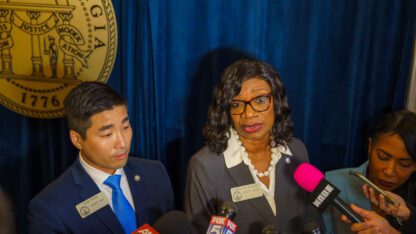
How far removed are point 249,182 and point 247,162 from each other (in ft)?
0.28

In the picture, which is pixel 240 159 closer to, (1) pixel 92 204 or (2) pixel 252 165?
(2) pixel 252 165

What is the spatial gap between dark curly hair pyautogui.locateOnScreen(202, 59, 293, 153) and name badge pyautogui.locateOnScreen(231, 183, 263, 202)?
0.18 meters

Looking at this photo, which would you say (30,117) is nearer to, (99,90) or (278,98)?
(99,90)

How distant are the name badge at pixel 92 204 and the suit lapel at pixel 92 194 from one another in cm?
1

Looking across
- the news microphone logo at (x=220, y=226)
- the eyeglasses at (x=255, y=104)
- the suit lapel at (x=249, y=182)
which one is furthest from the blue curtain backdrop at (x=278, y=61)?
the news microphone logo at (x=220, y=226)

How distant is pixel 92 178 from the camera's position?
1.38 m

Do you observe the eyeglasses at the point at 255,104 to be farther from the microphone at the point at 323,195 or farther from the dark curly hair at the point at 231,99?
the microphone at the point at 323,195

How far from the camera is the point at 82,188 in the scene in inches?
52.7

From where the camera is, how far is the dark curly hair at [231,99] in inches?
57.2

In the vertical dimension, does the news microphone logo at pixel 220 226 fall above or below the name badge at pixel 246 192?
above

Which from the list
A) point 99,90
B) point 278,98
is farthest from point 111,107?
point 278,98

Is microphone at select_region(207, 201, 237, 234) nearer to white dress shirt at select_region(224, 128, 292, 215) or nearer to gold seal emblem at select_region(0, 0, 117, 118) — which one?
white dress shirt at select_region(224, 128, 292, 215)

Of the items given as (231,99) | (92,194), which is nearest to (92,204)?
(92,194)

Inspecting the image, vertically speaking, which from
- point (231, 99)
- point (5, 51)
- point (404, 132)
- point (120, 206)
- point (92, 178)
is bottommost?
point (120, 206)
